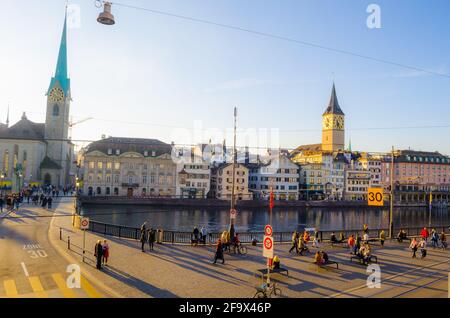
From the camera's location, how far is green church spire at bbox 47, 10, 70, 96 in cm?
11051

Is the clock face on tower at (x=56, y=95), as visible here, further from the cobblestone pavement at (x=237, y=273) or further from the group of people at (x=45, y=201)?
the cobblestone pavement at (x=237, y=273)

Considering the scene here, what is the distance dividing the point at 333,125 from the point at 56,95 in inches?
4643

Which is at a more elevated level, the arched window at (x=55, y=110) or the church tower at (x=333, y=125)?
the church tower at (x=333, y=125)

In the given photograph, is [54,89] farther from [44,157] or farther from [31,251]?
[31,251]

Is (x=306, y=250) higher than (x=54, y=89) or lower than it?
lower

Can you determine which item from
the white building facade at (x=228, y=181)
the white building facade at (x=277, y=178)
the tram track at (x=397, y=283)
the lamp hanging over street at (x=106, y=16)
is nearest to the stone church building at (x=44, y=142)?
the white building facade at (x=228, y=181)

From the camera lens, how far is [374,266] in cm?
1964

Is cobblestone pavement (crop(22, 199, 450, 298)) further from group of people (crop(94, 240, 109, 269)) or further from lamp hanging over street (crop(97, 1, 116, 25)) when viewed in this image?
lamp hanging over street (crop(97, 1, 116, 25))

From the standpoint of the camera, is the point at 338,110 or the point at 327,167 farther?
the point at 338,110

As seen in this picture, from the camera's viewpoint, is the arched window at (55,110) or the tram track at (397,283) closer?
the tram track at (397,283)

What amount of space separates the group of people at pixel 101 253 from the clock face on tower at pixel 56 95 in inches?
4066

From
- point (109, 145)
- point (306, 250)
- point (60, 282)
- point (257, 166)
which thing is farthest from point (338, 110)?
point (60, 282)

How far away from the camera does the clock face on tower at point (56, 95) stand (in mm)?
109938

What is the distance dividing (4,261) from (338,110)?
570ft
